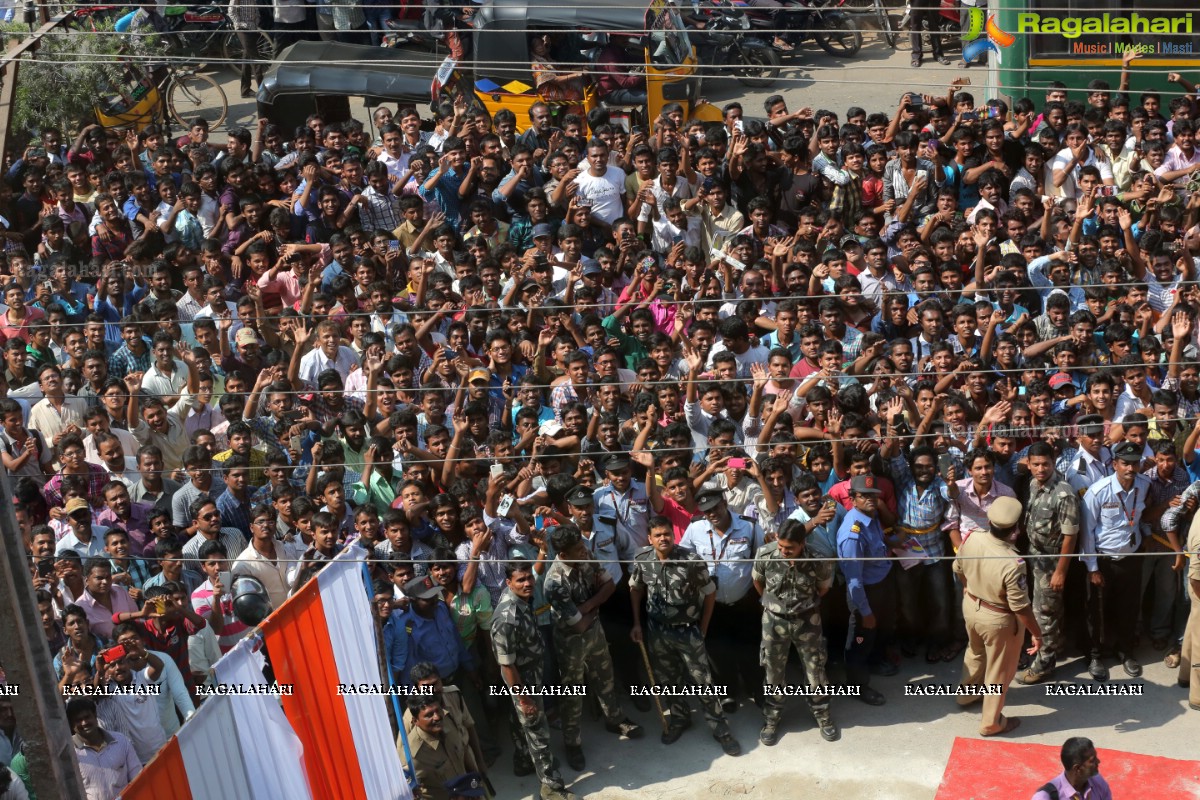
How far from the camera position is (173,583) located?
898 cm

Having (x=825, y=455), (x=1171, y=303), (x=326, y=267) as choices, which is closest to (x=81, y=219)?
(x=326, y=267)


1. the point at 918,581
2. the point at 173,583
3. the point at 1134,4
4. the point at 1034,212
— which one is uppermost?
the point at 1134,4

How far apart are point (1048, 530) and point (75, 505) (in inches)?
218

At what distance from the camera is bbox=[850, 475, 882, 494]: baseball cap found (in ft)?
30.9

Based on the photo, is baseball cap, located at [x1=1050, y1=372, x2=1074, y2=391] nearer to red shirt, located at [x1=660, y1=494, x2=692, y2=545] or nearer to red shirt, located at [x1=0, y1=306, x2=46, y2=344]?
red shirt, located at [x1=660, y1=494, x2=692, y2=545]

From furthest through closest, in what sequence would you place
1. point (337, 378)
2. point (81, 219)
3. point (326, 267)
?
point (81, 219) < point (326, 267) < point (337, 378)

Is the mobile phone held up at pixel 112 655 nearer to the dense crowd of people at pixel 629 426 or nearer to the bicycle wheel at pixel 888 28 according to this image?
the dense crowd of people at pixel 629 426

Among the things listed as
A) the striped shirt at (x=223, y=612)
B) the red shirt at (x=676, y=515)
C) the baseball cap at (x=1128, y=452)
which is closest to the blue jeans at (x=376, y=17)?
the red shirt at (x=676, y=515)

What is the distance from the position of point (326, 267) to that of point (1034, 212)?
205 inches

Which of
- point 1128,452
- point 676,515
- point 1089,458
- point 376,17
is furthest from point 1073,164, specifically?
point 376,17

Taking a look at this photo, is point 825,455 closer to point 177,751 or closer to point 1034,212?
point 1034,212

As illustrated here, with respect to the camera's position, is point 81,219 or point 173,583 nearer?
point 173,583

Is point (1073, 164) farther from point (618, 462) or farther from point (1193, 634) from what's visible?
point (618, 462)

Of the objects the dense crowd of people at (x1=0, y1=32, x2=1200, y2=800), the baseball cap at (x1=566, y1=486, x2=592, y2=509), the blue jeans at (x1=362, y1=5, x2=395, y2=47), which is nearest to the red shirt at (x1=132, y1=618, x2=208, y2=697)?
the dense crowd of people at (x1=0, y1=32, x2=1200, y2=800)
